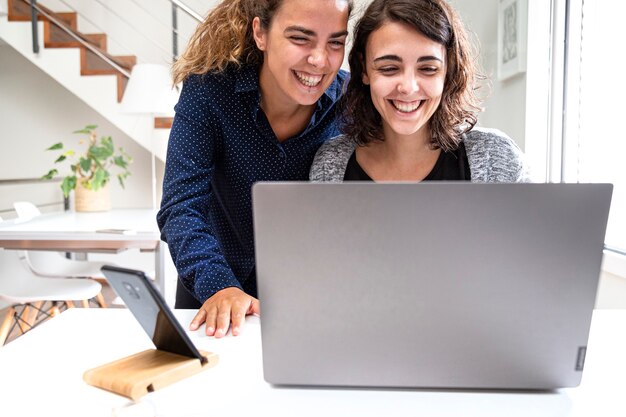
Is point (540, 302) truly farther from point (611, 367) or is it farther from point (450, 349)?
point (611, 367)

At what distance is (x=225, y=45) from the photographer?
5.28 ft

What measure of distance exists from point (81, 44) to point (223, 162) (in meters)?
3.57

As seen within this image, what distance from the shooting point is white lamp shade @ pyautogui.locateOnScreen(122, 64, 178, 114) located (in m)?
3.89

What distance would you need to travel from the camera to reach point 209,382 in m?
0.82

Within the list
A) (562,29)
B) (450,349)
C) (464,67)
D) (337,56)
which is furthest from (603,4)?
(450,349)

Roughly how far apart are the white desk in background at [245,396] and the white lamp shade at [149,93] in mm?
3088

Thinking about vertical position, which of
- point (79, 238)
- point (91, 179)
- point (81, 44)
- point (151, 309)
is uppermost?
point (81, 44)

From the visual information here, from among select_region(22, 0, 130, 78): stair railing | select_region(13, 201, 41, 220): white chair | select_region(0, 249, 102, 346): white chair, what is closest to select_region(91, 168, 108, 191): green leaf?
select_region(13, 201, 41, 220): white chair

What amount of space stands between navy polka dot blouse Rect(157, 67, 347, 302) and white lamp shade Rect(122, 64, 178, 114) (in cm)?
236

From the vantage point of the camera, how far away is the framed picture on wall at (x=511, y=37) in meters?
3.11

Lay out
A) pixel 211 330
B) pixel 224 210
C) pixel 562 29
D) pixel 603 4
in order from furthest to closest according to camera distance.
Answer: pixel 562 29 → pixel 603 4 → pixel 224 210 → pixel 211 330

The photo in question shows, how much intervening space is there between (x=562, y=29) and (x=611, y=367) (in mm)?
2402

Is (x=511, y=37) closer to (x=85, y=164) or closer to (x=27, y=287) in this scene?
(x=85, y=164)

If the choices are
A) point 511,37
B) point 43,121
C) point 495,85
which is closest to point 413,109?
point 511,37
